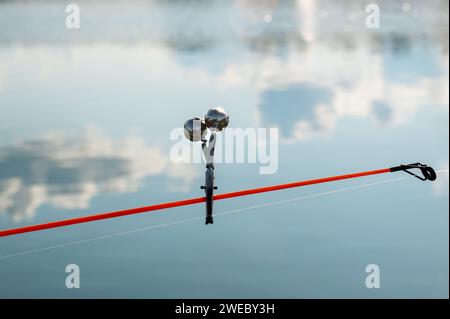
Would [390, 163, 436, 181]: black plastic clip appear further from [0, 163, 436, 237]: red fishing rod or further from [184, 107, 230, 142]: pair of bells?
[184, 107, 230, 142]: pair of bells

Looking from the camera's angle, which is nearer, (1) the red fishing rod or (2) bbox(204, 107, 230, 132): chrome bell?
(1) the red fishing rod

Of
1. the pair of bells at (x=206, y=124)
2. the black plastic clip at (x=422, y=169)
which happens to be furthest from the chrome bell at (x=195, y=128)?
the black plastic clip at (x=422, y=169)

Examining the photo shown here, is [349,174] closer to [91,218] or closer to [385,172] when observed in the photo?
[385,172]

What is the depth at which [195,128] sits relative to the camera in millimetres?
14953

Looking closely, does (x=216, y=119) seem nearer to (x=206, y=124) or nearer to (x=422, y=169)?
(x=206, y=124)

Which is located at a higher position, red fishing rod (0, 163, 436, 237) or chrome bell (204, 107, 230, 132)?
chrome bell (204, 107, 230, 132)

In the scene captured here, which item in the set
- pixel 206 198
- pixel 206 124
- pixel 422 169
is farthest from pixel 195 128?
pixel 422 169

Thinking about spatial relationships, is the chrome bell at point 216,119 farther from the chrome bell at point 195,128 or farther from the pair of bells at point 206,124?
the chrome bell at point 195,128

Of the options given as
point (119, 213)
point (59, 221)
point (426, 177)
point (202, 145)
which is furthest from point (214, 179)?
point (426, 177)

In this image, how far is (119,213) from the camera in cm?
1365

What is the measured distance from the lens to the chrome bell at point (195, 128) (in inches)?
589

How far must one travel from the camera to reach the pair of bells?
48.8 feet

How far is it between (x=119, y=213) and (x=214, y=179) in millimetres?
2268

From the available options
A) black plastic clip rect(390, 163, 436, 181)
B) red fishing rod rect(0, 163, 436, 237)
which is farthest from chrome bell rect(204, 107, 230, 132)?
black plastic clip rect(390, 163, 436, 181)
